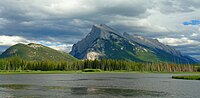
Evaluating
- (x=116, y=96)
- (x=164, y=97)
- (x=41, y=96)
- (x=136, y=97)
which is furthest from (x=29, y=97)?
(x=164, y=97)

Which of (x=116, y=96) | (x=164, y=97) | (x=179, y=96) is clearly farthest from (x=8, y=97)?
(x=179, y=96)

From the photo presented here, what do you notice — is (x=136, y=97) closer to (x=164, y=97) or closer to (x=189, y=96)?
(x=164, y=97)

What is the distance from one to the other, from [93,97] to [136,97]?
10.0 meters

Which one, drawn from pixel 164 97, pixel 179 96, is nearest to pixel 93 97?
pixel 164 97

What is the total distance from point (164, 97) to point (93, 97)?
16.6 meters

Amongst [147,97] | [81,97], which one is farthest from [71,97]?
[147,97]

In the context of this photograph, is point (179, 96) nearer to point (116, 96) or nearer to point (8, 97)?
point (116, 96)

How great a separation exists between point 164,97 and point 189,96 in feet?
21.9

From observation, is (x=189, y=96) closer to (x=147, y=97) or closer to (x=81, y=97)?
(x=147, y=97)

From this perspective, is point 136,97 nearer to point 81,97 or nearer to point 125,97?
point 125,97

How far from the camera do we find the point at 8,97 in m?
64.3

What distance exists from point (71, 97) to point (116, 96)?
35.5 feet

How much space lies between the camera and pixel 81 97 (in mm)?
65188

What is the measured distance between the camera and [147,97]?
217 feet
